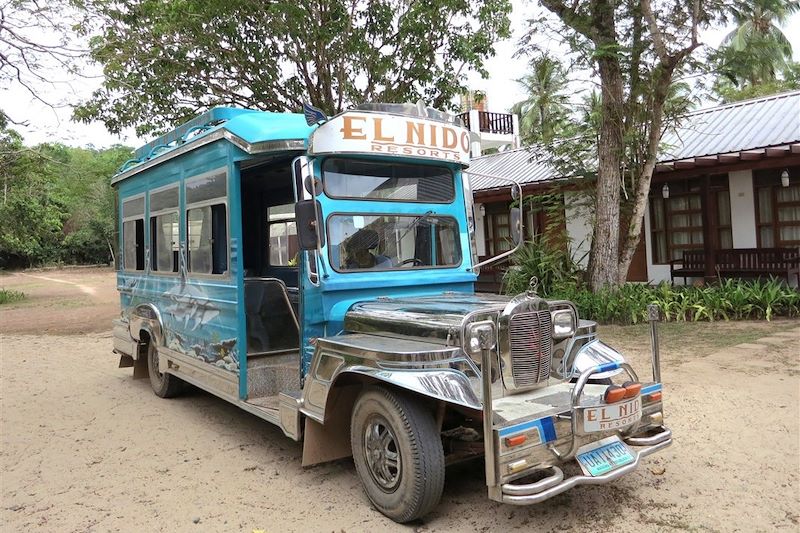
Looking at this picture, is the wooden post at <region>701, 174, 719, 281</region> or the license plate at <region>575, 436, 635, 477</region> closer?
the license plate at <region>575, 436, 635, 477</region>

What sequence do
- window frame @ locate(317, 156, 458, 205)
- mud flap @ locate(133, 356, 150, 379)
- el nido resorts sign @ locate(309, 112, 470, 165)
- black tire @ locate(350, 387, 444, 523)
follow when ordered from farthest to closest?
mud flap @ locate(133, 356, 150, 379)
window frame @ locate(317, 156, 458, 205)
el nido resorts sign @ locate(309, 112, 470, 165)
black tire @ locate(350, 387, 444, 523)

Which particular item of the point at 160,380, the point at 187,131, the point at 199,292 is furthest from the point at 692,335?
the point at 187,131

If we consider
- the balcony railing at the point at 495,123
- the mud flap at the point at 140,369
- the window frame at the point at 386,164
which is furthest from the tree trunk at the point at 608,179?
the balcony railing at the point at 495,123

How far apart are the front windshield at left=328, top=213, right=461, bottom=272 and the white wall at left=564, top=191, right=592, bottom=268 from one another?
8.75 metres

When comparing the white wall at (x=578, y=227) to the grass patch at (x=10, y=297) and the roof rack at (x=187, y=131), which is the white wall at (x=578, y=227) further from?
the grass patch at (x=10, y=297)

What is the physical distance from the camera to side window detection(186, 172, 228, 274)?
5024 mm

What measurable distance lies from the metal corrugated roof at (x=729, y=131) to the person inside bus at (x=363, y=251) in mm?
7086

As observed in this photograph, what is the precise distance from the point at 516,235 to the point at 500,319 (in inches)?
60.8

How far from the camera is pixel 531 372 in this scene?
3.73 m

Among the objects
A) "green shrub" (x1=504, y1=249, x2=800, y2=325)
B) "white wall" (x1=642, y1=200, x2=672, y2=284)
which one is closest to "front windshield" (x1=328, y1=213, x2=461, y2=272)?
"green shrub" (x1=504, y1=249, x2=800, y2=325)

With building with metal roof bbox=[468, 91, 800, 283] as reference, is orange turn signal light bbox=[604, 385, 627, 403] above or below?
below

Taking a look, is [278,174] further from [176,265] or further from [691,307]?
[691,307]

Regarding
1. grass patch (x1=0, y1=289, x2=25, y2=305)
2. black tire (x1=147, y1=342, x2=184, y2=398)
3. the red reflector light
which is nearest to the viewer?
the red reflector light

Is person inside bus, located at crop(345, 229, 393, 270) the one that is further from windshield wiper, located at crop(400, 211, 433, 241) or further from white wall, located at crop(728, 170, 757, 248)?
white wall, located at crop(728, 170, 757, 248)
